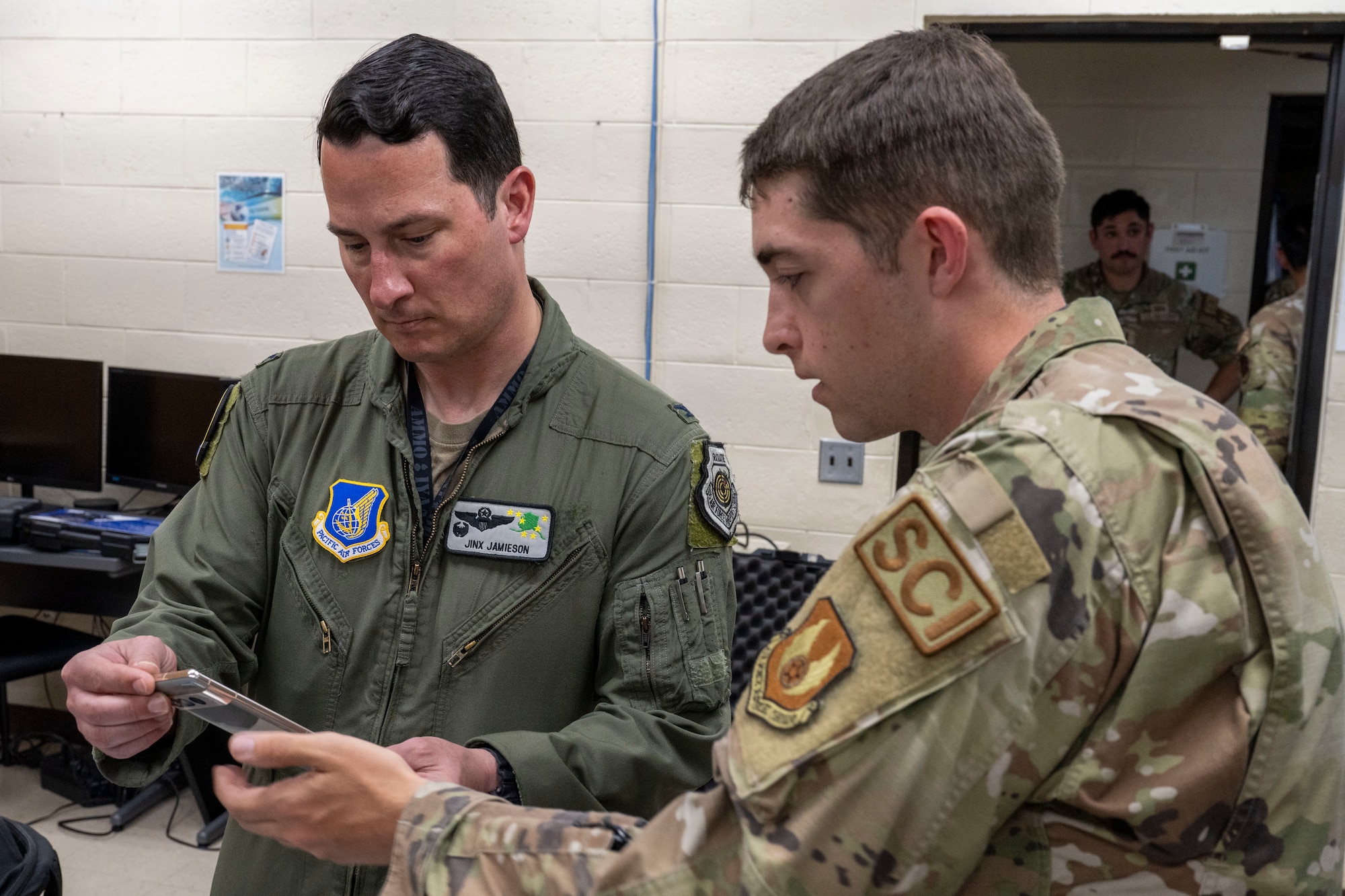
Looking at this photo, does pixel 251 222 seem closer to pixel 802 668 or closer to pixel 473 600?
pixel 473 600

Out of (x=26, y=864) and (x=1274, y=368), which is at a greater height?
(x=1274, y=368)

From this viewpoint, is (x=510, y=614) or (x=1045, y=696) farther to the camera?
(x=510, y=614)

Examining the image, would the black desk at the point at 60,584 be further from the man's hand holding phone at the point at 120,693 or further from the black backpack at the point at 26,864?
the man's hand holding phone at the point at 120,693

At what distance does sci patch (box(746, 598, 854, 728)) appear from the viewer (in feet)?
2.27

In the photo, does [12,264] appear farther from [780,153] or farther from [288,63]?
[780,153]

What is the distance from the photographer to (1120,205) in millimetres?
4188

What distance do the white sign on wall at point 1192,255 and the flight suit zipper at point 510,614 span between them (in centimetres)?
392

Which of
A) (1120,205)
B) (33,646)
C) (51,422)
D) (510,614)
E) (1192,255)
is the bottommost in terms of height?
(33,646)

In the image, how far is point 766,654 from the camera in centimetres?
75

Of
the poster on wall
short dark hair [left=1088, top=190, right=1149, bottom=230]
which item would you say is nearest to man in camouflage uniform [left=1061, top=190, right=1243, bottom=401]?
short dark hair [left=1088, top=190, right=1149, bottom=230]

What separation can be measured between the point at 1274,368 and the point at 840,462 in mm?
1289

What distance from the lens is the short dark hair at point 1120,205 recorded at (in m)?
4.18

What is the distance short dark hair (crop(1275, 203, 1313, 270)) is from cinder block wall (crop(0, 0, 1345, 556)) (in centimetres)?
96

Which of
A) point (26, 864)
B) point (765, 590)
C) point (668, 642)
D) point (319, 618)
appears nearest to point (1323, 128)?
point (765, 590)
